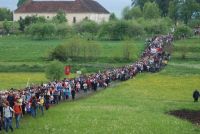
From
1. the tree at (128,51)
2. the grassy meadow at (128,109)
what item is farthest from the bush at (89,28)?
the grassy meadow at (128,109)

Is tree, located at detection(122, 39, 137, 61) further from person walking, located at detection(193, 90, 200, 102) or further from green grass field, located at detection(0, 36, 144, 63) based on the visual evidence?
A: person walking, located at detection(193, 90, 200, 102)

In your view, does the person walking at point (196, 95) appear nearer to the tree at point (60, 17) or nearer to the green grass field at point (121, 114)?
the green grass field at point (121, 114)

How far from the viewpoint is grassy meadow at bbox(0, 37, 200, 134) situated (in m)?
35.4

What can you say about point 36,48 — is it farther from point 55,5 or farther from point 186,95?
point 55,5

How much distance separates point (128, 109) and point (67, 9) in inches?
5669

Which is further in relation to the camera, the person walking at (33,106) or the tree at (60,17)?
the tree at (60,17)

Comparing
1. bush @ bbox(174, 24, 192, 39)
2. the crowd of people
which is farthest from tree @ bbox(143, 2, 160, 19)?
the crowd of people

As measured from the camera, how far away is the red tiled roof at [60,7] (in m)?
185

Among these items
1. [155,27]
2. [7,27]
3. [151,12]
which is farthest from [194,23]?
[7,27]

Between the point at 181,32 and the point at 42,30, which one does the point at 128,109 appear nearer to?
the point at 181,32

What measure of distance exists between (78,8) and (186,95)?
5213 inches

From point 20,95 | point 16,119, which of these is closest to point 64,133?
point 16,119

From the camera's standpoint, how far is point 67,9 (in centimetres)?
18550

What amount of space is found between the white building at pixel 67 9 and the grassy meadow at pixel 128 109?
109752mm
